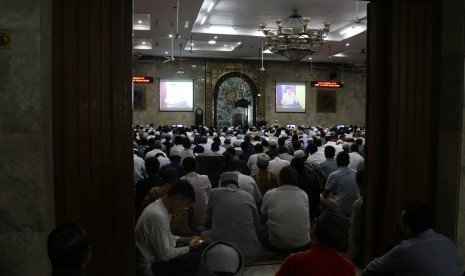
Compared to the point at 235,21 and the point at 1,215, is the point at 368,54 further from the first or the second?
the point at 235,21

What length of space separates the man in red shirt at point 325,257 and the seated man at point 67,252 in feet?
Result: 3.08

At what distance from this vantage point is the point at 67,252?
183 centimetres

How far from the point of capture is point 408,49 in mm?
3398

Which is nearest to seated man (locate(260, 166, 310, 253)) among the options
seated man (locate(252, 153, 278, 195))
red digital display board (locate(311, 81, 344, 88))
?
seated man (locate(252, 153, 278, 195))

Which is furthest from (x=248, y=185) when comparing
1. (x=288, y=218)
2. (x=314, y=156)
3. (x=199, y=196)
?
(x=314, y=156)

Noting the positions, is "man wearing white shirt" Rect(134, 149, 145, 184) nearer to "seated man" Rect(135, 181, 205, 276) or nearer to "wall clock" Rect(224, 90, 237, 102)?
"seated man" Rect(135, 181, 205, 276)

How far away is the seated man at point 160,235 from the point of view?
10.2 feet

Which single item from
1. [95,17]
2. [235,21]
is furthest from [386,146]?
[235,21]

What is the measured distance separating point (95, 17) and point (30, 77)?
62 centimetres

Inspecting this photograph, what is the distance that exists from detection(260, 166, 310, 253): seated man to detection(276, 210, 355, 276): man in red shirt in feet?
5.69

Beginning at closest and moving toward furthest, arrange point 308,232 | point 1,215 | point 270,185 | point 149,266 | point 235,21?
1. point 1,215
2. point 149,266
3. point 308,232
4. point 270,185
5. point 235,21

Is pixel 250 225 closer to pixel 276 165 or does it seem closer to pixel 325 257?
pixel 325 257

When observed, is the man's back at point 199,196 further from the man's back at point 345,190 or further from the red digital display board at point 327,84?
the red digital display board at point 327,84

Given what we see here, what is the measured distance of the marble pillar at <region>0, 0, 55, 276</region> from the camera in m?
2.47
